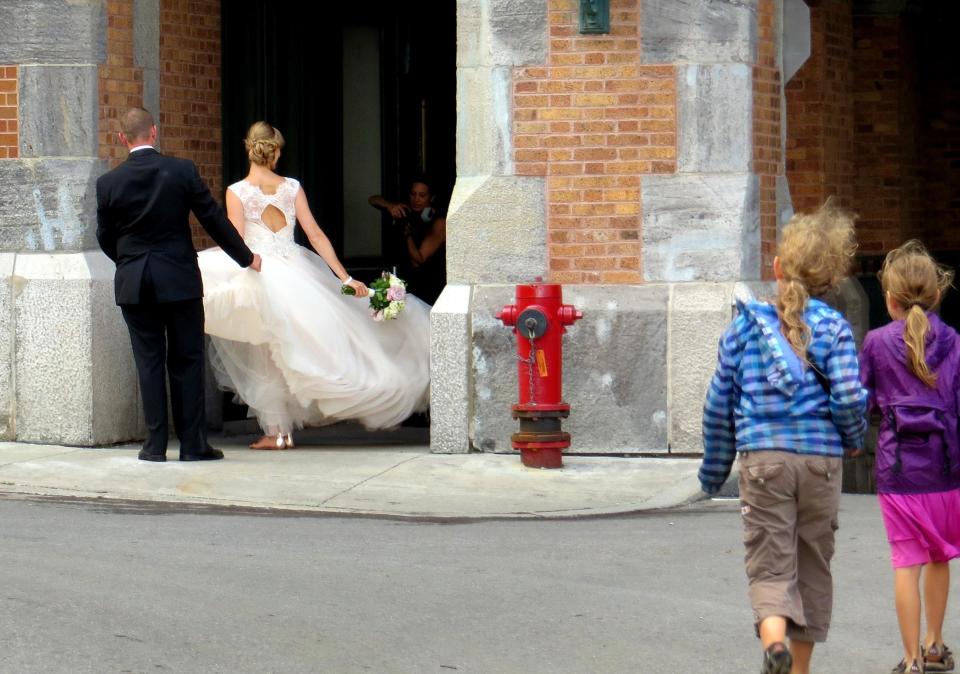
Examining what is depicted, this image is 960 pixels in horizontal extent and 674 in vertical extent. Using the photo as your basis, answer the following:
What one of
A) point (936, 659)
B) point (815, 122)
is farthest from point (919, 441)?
point (815, 122)

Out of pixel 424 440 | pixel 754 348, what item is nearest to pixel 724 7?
pixel 424 440

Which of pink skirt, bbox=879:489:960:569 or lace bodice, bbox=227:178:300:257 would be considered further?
lace bodice, bbox=227:178:300:257

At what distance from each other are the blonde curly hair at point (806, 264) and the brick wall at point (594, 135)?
5.02m

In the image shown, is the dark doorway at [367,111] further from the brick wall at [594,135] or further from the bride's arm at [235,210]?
the brick wall at [594,135]

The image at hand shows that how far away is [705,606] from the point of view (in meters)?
6.84

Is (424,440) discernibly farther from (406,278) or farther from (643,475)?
(643,475)

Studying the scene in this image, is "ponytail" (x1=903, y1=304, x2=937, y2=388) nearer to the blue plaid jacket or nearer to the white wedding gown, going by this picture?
the blue plaid jacket

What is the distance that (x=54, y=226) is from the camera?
1093cm

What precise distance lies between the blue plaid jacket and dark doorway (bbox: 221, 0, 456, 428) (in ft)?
25.9


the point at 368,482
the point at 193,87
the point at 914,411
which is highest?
the point at 193,87

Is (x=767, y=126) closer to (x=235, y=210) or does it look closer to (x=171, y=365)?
(x=235, y=210)

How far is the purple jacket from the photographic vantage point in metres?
6.03

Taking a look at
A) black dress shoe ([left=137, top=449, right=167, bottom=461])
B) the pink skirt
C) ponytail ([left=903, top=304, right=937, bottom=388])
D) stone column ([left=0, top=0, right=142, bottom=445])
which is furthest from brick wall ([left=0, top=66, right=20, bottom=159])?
the pink skirt

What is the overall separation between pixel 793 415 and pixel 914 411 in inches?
33.0
